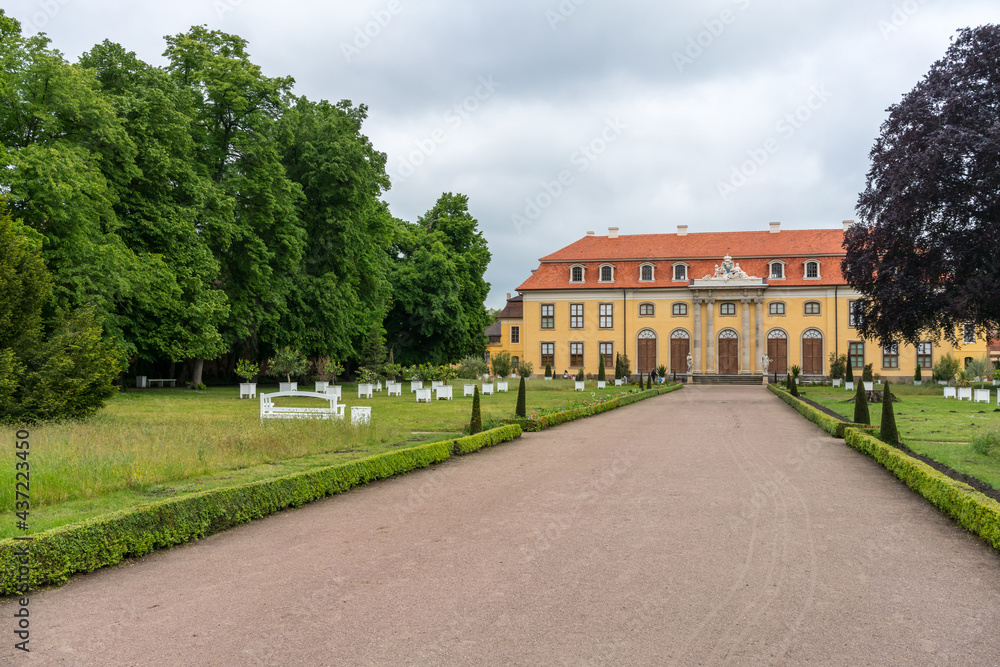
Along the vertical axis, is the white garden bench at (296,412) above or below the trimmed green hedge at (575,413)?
above

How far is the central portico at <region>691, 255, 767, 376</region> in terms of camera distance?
52.9 meters

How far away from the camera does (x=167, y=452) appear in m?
9.59

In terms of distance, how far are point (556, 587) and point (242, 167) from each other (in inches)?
1126

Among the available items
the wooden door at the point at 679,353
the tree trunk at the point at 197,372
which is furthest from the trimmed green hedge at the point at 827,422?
the wooden door at the point at 679,353

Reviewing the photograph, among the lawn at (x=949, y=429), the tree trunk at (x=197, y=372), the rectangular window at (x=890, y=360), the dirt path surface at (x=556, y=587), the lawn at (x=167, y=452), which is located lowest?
the dirt path surface at (x=556, y=587)

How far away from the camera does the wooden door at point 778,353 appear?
5328 cm

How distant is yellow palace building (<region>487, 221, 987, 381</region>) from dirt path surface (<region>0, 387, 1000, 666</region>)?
4545 cm

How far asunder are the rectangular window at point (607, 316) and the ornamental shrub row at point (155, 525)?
47.2 m

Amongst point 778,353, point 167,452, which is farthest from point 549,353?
point 167,452

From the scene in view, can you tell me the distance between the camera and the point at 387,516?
753 centimetres

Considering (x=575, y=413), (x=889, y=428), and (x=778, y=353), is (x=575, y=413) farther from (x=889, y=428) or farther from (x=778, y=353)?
(x=778, y=353)

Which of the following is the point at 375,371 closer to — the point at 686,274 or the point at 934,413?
the point at 934,413

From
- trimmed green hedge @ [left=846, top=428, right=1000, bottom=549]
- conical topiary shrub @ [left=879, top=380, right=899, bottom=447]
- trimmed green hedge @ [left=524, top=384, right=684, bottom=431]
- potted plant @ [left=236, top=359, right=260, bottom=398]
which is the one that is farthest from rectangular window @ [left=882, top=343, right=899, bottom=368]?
trimmed green hedge @ [left=846, top=428, right=1000, bottom=549]

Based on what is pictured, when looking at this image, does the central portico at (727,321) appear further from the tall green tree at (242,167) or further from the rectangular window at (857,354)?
the tall green tree at (242,167)
